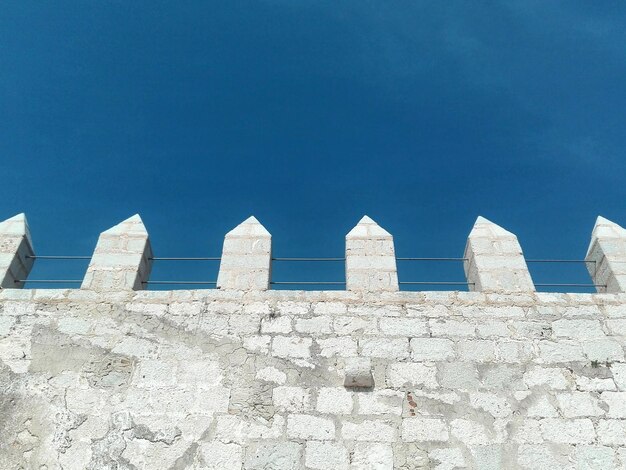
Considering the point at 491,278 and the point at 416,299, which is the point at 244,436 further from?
the point at 491,278

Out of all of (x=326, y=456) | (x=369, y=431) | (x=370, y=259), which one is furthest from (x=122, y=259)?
(x=369, y=431)

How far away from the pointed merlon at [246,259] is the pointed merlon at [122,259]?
2.63 feet

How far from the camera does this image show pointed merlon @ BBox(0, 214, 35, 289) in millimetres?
5027

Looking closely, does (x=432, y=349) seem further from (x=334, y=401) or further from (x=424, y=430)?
(x=334, y=401)

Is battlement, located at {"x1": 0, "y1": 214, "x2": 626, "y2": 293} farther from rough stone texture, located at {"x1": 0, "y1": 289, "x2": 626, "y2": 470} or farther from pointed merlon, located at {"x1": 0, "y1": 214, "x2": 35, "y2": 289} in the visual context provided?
rough stone texture, located at {"x1": 0, "y1": 289, "x2": 626, "y2": 470}

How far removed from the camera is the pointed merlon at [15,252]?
5027 mm

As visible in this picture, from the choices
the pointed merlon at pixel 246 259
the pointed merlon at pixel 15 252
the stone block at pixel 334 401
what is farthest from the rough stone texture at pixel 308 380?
the pointed merlon at pixel 15 252

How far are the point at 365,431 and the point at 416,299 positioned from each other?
132 cm

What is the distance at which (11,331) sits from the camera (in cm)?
454

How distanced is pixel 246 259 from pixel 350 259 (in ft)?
3.31

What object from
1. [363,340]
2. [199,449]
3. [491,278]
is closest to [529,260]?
[491,278]

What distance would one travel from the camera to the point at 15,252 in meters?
5.18

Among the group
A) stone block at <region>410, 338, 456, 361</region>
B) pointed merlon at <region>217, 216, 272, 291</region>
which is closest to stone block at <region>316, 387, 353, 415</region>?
stone block at <region>410, 338, 456, 361</region>

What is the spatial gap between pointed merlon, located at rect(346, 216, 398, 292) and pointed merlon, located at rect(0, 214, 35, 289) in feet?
10.6
